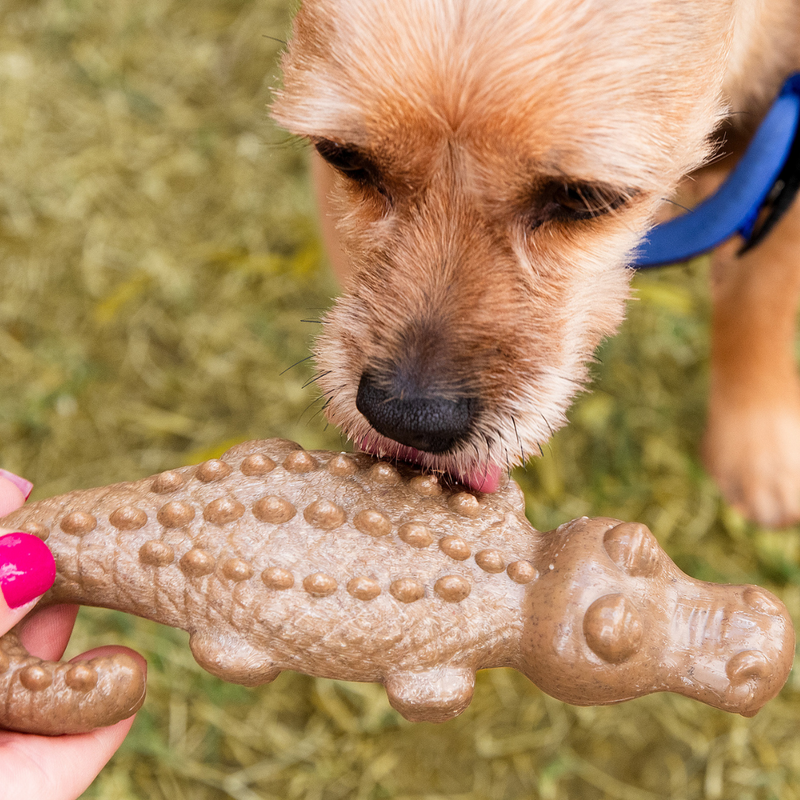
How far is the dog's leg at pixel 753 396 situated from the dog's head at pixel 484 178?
34.4 inches

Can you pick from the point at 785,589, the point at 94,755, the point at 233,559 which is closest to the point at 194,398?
the point at 94,755

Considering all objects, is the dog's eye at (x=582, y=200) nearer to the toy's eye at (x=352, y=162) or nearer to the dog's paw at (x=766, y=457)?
the toy's eye at (x=352, y=162)

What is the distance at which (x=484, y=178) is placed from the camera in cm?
123

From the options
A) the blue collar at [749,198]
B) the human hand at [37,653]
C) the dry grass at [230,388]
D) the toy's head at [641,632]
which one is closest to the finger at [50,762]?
the human hand at [37,653]

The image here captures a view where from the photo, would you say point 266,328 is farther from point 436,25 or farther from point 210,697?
point 436,25

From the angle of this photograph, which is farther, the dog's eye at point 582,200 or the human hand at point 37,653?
the dog's eye at point 582,200

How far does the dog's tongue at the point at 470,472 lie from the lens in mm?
1256

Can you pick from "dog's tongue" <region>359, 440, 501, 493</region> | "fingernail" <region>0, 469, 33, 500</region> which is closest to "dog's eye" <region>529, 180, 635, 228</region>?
"dog's tongue" <region>359, 440, 501, 493</region>

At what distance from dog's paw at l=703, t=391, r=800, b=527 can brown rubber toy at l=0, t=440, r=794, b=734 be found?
4.54 feet

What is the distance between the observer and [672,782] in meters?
2.04

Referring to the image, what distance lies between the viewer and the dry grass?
2.05 m

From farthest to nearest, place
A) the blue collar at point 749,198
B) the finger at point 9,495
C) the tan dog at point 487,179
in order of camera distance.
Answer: the blue collar at point 749,198
the finger at point 9,495
the tan dog at point 487,179

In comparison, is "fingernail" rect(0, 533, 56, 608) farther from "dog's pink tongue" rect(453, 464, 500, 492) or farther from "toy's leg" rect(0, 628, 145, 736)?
"dog's pink tongue" rect(453, 464, 500, 492)

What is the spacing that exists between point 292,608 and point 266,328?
178cm
